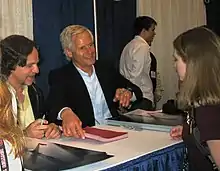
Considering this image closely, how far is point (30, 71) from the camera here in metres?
2.47

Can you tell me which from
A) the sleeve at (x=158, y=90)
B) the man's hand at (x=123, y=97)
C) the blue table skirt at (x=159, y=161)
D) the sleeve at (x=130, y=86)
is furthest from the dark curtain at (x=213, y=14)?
the blue table skirt at (x=159, y=161)

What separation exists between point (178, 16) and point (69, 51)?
3.02m

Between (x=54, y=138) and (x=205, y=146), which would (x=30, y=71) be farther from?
(x=205, y=146)

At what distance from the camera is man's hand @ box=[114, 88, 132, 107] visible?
9.07 ft

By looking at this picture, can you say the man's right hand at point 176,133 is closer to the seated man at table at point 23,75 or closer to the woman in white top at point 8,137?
the seated man at table at point 23,75

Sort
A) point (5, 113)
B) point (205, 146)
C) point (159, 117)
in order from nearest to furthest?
point (5, 113) < point (205, 146) < point (159, 117)

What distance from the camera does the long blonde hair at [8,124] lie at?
1206mm

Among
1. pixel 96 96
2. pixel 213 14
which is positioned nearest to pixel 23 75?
pixel 96 96

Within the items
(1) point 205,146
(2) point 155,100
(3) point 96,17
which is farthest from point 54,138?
(2) point 155,100

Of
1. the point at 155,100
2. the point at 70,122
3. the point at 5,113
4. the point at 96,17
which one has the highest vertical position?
the point at 96,17

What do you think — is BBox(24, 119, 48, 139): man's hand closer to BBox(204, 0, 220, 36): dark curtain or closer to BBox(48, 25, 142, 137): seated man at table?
BBox(48, 25, 142, 137): seated man at table

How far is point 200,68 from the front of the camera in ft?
6.03

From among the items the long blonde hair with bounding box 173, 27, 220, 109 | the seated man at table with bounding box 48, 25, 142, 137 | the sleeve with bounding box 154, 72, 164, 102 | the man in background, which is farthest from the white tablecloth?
the sleeve with bounding box 154, 72, 164, 102

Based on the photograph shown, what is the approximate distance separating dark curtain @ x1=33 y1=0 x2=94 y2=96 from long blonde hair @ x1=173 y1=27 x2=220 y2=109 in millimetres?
2339
